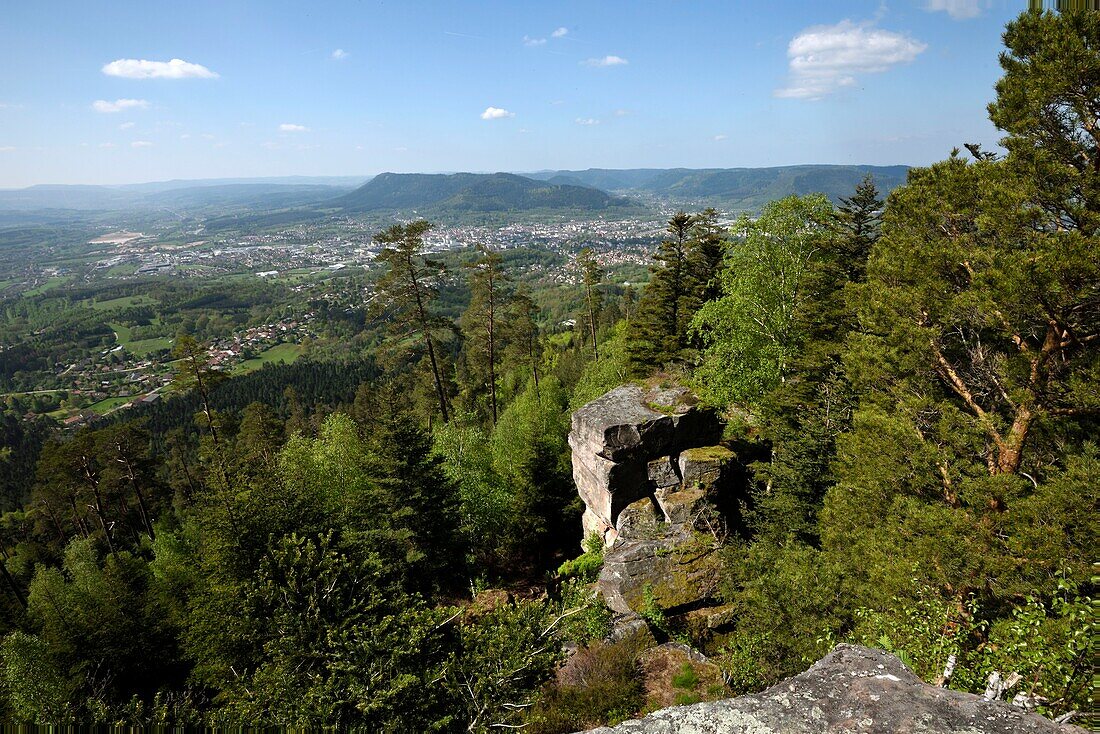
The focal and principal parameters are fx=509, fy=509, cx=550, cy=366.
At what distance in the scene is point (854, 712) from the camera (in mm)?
3266

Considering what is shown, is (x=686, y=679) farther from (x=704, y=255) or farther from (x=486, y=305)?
(x=486, y=305)

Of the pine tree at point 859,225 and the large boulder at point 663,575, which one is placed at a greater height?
the pine tree at point 859,225

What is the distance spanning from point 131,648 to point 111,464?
1610 centimetres

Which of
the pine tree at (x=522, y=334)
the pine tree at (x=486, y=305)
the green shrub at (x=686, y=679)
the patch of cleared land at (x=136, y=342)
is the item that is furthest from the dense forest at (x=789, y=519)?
the patch of cleared land at (x=136, y=342)

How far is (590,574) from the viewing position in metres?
19.8

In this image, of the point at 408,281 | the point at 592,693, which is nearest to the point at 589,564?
the point at 592,693

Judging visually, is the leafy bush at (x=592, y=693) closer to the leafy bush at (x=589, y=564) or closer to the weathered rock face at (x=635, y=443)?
the leafy bush at (x=589, y=564)

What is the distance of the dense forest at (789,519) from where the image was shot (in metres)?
7.70

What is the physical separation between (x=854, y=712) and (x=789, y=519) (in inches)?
490

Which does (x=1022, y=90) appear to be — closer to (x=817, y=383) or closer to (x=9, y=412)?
(x=817, y=383)

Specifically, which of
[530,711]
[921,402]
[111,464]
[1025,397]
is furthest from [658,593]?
[111,464]

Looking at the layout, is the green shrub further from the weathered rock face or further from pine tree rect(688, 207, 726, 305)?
pine tree rect(688, 207, 726, 305)

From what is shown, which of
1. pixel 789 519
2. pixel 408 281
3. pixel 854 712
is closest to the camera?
pixel 854 712

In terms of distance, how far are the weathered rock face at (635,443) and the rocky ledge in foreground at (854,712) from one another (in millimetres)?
15574
